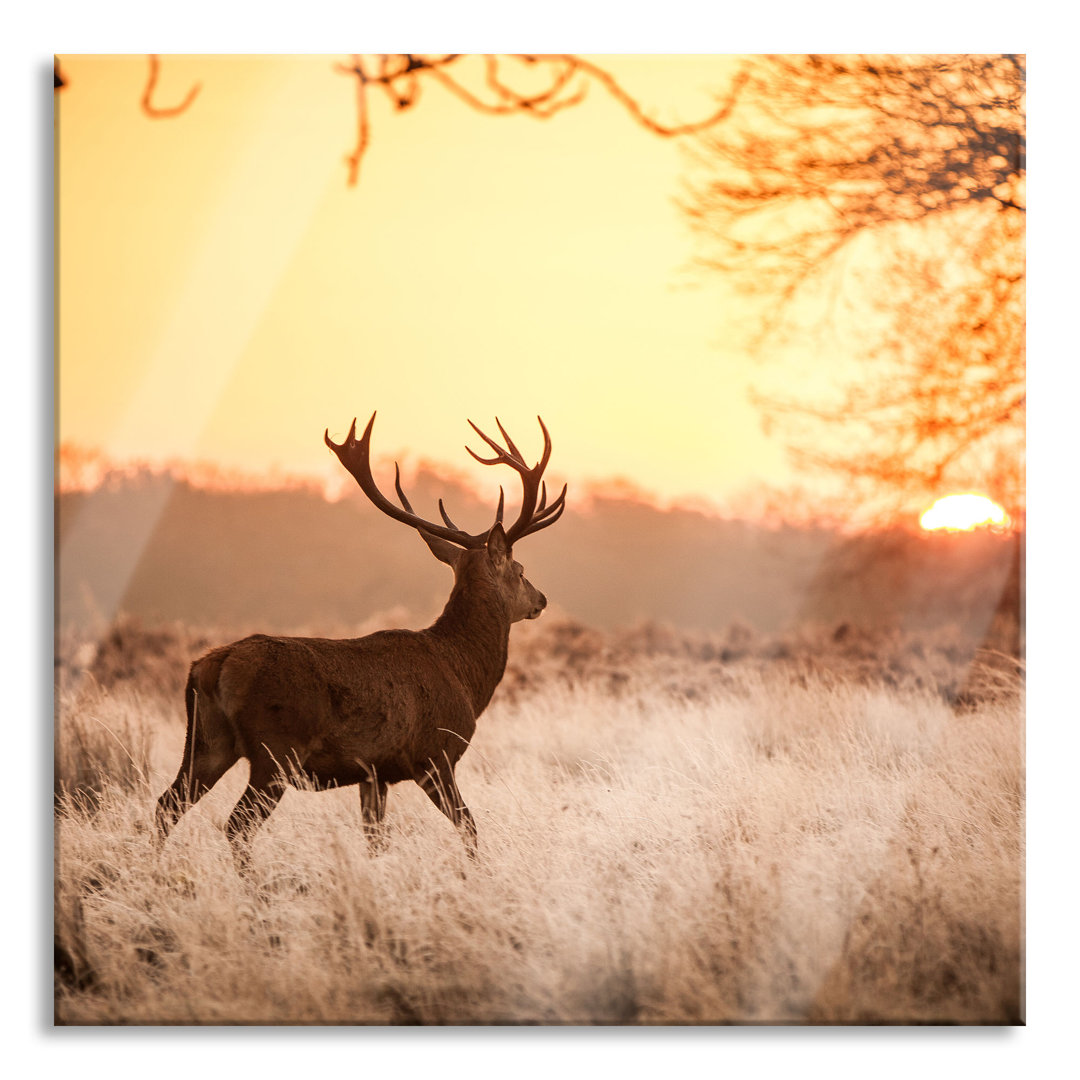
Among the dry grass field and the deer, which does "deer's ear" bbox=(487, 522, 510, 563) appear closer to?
the deer

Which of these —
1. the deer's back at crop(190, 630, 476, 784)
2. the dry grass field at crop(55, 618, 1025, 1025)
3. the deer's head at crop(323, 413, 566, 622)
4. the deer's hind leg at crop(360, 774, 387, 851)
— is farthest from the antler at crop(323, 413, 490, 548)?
the dry grass field at crop(55, 618, 1025, 1025)

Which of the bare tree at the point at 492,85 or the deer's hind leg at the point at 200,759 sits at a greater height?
the bare tree at the point at 492,85

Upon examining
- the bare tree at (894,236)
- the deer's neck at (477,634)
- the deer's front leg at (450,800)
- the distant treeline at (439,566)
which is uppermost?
the bare tree at (894,236)

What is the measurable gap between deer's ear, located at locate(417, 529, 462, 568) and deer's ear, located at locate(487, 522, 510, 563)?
15 centimetres

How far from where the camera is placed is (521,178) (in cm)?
482

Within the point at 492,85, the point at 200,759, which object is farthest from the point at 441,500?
the point at 492,85

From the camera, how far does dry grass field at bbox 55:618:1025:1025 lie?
12.4ft

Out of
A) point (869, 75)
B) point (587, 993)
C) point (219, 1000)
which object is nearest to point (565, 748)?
point (587, 993)

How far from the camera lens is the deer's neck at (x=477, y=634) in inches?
174

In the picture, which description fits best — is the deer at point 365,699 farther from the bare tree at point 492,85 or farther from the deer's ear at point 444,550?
the bare tree at point 492,85

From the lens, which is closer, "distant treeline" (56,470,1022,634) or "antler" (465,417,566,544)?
"antler" (465,417,566,544)

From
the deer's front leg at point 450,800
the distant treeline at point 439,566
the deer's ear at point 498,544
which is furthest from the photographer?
the distant treeline at point 439,566

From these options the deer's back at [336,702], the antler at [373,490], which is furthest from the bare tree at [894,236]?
the deer's back at [336,702]
